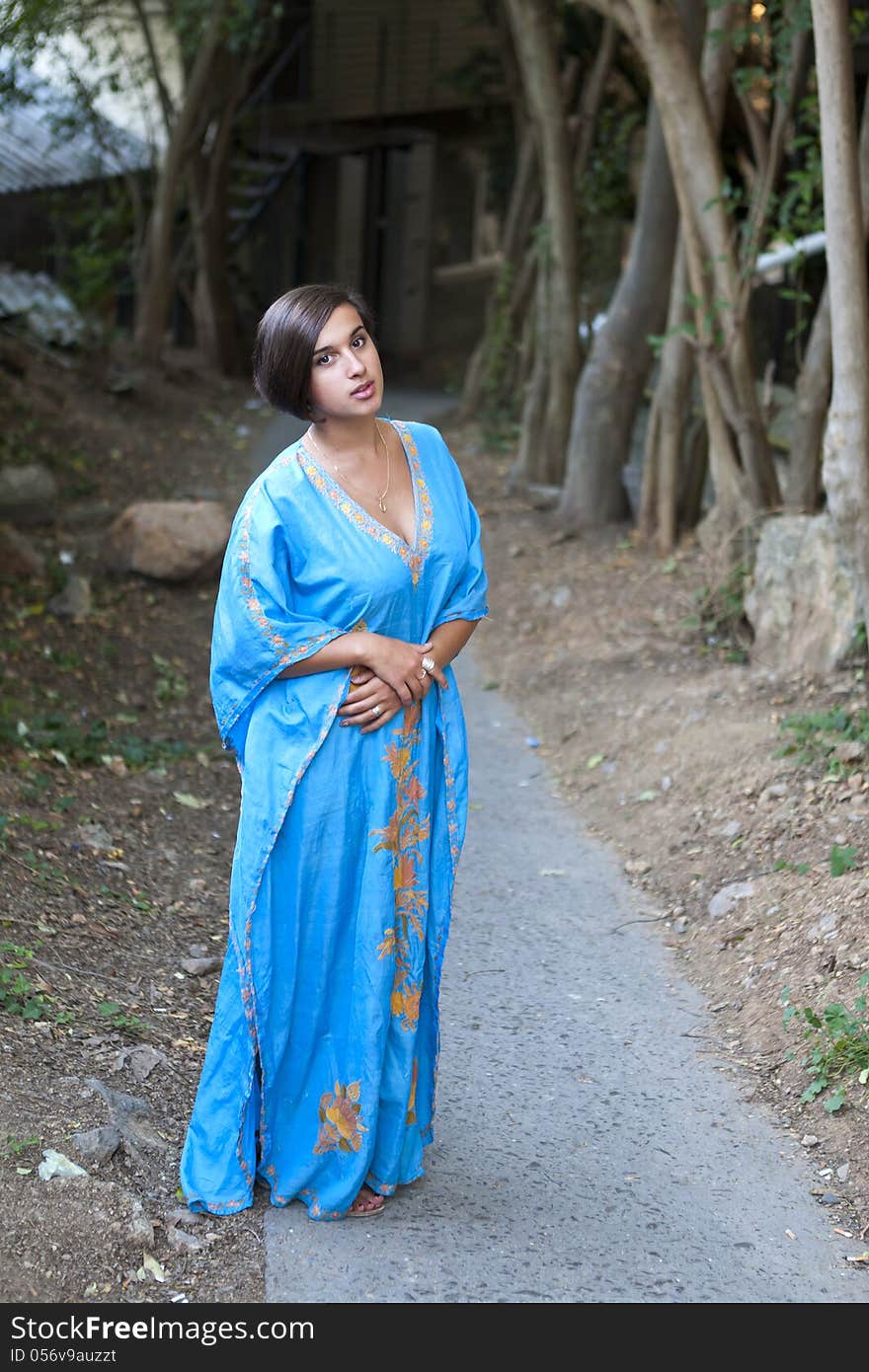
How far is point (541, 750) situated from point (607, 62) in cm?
803

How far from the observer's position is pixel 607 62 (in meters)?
12.9

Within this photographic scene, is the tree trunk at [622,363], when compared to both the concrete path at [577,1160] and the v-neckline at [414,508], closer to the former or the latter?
the concrete path at [577,1160]

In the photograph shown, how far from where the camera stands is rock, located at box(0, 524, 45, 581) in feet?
29.2

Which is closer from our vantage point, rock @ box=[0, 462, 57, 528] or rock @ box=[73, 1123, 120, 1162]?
rock @ box=[73, 1123, 120, 1162]

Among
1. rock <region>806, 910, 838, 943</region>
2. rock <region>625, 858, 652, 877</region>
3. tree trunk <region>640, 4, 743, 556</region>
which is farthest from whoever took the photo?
tree trunk <region>640, 4, 743, 556</region>

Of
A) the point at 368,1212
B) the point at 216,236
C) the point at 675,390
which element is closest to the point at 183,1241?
the point at 368,1212

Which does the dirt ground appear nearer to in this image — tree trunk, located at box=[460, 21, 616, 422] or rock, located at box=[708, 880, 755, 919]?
rock, located at box=[708, 880, 755, 919]

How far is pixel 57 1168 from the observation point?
335cm

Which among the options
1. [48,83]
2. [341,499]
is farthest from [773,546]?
[48,83]

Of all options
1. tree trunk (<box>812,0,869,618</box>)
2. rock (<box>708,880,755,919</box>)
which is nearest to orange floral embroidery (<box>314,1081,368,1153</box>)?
rock (<box>708,880,755,919</box>)

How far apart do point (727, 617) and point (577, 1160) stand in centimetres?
435

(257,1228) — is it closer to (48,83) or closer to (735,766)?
(735,766)

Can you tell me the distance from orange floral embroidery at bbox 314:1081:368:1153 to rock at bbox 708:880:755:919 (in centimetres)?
221

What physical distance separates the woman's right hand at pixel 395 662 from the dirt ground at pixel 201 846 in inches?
49.5
